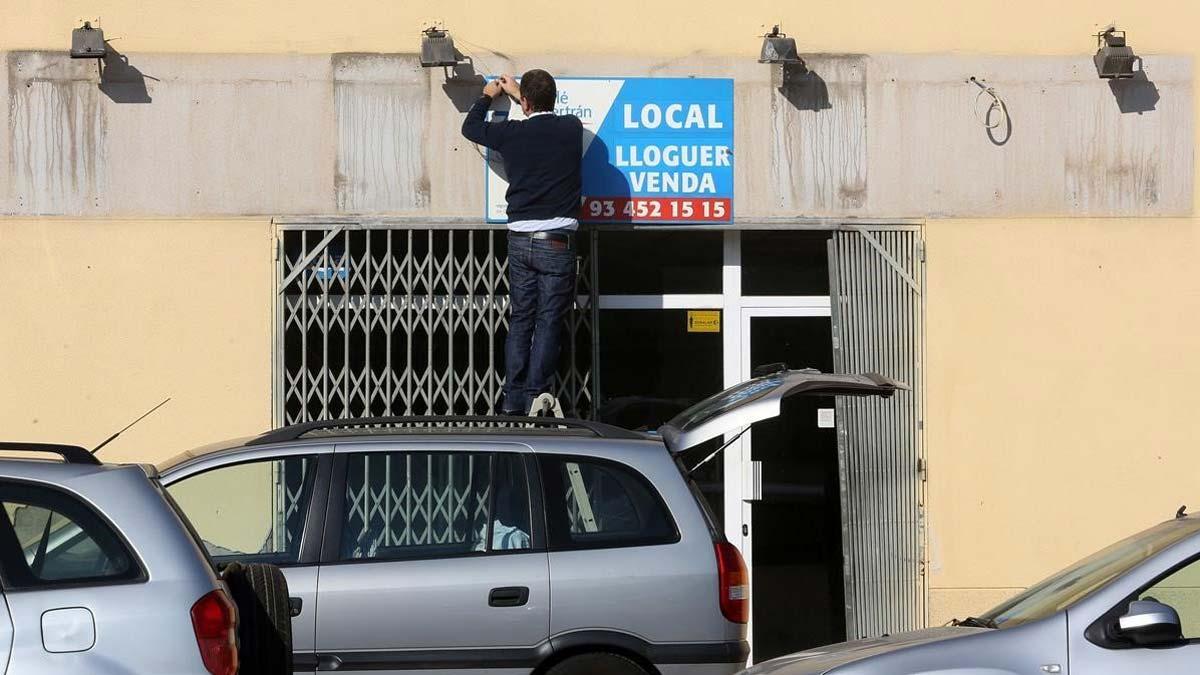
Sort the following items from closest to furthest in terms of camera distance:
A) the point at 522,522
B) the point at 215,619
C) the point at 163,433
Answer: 1. the point at 215,619
2. the point at 522,522
3. the point at 163,433

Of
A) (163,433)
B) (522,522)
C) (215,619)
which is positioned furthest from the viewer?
(163,433)

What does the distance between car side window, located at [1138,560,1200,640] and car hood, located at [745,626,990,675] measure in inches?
24.7

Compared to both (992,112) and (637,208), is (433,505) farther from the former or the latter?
(992,112)

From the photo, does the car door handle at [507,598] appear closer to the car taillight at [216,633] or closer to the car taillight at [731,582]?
the car taillight at [731,582]

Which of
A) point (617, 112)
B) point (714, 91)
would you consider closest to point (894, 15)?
point (714, 91)

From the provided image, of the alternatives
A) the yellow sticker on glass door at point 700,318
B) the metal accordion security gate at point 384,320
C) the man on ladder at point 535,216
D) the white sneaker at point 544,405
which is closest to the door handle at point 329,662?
the white sneaker at point 544,405

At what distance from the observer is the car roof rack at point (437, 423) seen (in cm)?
727

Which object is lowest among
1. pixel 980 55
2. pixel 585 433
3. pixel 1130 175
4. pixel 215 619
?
pixel 215 619

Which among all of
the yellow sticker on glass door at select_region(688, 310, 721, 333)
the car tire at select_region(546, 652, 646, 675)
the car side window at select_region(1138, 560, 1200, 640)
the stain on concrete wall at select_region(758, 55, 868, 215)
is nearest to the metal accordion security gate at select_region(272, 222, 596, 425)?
the yellow sticker on glass door at select_region(688, 310, 721, 333)

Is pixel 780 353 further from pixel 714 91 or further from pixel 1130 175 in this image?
pixel 1130 175

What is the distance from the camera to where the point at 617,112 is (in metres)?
9.72

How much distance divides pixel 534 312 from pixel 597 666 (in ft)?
10.4

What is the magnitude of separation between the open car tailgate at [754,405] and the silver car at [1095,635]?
1.41 meters

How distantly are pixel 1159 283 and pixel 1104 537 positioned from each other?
61.4 inches
